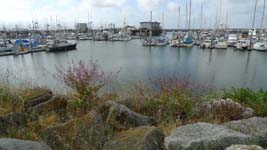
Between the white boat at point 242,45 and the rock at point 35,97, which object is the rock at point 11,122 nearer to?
the rock at point 35,97

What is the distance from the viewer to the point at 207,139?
2.89m

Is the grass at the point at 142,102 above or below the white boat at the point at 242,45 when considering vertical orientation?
above

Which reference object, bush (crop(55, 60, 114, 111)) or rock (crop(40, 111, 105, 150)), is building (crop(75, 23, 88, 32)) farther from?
rock (crop(40, 111, 105, 150))

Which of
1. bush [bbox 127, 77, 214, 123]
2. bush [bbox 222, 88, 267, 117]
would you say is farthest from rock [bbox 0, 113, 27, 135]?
bush [bbox 222, 88, 267, 117]

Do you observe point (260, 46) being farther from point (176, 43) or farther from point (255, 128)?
point (255, 128)

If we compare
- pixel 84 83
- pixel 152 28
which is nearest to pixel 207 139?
pixel 84 83

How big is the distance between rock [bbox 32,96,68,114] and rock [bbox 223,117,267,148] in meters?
3.44

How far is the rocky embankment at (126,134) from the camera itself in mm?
2834

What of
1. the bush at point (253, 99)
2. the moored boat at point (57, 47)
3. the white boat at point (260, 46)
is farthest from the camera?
the moored boat at point (57, 47)

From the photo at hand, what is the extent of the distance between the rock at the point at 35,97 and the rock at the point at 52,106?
175mm

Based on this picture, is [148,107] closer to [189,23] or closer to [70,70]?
[70,70]

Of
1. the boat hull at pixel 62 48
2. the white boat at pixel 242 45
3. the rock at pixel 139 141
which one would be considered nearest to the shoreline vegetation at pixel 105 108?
the rock at pixel 139 141

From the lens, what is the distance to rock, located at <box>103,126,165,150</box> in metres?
2.82

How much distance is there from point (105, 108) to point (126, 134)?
119 centimetres
